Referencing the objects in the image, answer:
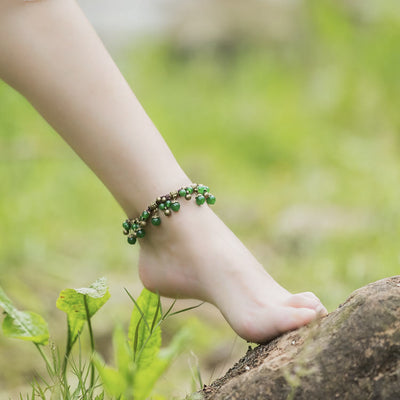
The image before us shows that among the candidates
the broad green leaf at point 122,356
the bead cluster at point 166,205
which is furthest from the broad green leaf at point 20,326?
the broad green leaf at point 122,356

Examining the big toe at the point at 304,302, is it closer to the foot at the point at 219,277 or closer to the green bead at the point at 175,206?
the foot at the point at 219,277

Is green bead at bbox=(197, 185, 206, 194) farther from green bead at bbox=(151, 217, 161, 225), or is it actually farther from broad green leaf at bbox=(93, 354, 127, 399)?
broad green leaf at bbox=(93, 354, 127, 399)

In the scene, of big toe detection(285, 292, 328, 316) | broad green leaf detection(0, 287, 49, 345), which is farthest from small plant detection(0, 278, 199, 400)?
big toe detection(285, 292, 328, 316)

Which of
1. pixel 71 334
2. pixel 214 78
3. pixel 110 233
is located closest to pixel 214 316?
pixel 110 233

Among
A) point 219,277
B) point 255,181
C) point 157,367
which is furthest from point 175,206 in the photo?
point 255,181

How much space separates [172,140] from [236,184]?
824mm

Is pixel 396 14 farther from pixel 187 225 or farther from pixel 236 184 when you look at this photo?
pixel 187 225

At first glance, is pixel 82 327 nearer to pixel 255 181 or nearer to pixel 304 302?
pixel 304 302

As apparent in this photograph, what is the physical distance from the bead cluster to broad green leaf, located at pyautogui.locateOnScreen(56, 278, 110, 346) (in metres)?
0.18

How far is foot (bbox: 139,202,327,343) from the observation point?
113 centimetres

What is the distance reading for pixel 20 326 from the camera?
1.17 meters

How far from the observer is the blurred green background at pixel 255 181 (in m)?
2.06

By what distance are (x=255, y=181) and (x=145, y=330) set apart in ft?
8.45

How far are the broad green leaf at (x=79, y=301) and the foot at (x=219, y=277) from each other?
7.3 inches
